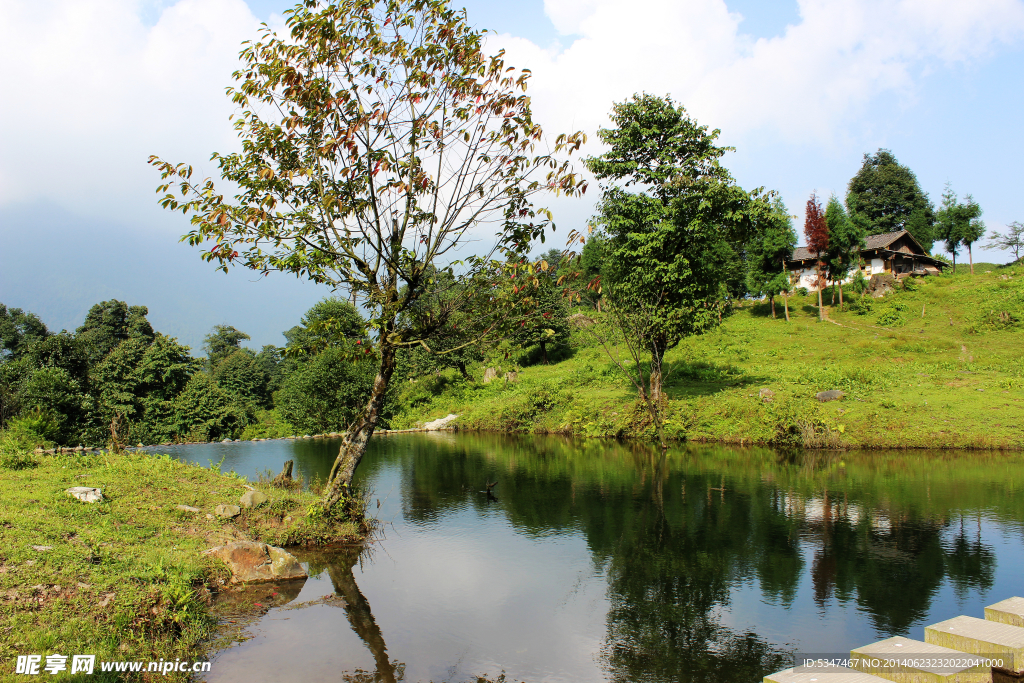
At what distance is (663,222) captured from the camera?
2828 centimetres

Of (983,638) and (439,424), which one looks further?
(439,424)

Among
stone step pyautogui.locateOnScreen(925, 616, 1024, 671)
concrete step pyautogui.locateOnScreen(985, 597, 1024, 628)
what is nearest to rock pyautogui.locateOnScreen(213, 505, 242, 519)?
stone step pyautogui.locateOnScreen(925, 616, 1024, 671)

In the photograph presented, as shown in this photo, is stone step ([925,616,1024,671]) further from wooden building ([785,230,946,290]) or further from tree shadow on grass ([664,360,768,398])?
wooden building ([785,230,946,290])

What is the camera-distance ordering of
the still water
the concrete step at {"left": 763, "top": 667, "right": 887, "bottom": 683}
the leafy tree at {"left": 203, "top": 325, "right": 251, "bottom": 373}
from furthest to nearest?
the leafy tree at {"left": 203, "top": 325, "right": 251, "bottom": 373} → the still water → the concrete step at {"left": 763, "top": 667, "right": 887, "bottom": 683}

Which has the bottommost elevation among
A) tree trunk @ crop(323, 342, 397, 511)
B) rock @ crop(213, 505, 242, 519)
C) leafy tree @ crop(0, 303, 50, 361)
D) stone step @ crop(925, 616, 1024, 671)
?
stone step @ crop(925, 616, 1024, 671)

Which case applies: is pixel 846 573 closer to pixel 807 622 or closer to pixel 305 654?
pixel 807 622

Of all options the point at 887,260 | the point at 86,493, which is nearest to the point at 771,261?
the point at 887,260

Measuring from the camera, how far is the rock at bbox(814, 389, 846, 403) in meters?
26.7

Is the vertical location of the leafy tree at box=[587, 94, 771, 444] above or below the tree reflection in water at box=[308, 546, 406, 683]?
above

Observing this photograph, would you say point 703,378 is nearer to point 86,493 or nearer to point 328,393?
point 328,393

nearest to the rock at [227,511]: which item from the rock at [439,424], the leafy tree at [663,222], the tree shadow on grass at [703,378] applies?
the leafy tree at [663,222]

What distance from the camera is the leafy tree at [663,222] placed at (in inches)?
1125

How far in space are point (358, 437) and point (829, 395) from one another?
2292 cm

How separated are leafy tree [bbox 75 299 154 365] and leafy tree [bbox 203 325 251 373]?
14590 millimetres
